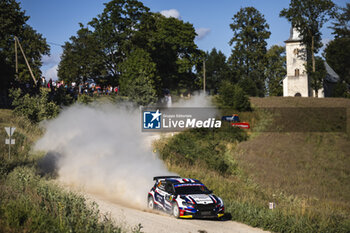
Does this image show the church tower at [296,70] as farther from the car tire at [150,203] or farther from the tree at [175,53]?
the car tire at [150,203]

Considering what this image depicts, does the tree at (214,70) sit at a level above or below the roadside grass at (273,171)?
above

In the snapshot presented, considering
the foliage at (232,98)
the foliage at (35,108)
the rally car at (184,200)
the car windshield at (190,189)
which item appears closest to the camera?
the rally car at (184,200)

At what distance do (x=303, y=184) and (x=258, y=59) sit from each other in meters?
64.5

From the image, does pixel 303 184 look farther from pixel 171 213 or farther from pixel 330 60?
pixel 330 60

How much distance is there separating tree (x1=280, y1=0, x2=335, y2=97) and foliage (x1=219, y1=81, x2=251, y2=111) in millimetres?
30311

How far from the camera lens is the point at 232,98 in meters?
50.2

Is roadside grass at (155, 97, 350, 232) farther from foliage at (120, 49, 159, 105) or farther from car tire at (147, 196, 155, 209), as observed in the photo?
foliage at (120, 49, 159, 105)

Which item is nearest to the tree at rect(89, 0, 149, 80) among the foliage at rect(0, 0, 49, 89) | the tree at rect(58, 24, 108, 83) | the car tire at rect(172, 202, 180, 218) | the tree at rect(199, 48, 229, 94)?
the tree at rect(58, 24, 108, 83)

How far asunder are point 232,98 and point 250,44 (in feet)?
140

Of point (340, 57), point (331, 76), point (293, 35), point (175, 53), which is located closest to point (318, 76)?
point (293, 35)

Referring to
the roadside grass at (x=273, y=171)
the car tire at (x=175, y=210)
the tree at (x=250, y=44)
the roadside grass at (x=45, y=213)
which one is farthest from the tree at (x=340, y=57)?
the roadside grass at (x=45, y=213)

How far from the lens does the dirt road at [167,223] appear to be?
44.3ft

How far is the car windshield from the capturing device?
55.0 ft

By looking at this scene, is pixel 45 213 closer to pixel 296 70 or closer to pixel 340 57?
pixel 296 70
